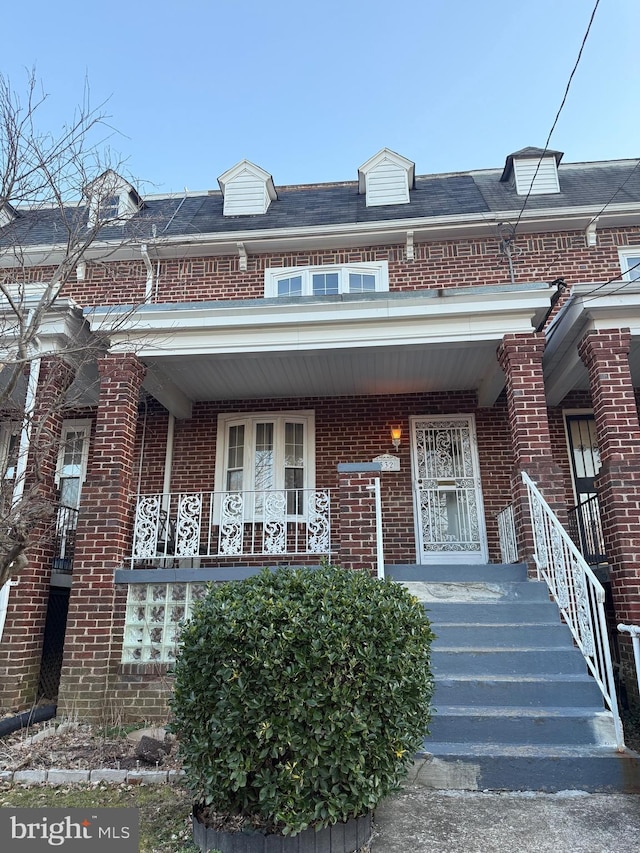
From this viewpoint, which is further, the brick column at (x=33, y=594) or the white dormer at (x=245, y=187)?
the white dormer at (x=245, y=187)

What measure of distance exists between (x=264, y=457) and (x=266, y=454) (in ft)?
0.18

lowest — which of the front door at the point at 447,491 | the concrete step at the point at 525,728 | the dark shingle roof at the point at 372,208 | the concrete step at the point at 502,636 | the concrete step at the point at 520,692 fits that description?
the concrete step at the point at 525,728

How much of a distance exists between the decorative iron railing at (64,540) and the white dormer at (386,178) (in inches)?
282

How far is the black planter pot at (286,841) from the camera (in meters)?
2.92

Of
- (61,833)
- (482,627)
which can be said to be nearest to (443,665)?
(482,627)

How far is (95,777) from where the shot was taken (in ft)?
13.5

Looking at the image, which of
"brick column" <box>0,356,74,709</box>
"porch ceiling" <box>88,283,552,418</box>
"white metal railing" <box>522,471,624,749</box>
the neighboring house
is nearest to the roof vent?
the neighboring house

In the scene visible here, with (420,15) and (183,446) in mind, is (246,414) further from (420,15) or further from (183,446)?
(420,15)

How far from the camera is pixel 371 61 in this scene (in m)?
8.14

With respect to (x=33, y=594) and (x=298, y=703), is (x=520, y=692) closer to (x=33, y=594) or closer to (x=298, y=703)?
(x=298, y=703)

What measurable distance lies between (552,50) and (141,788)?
758 cm

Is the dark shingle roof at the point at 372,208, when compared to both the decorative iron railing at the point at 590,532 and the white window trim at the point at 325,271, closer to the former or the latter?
the white window trim at the point at 325,271

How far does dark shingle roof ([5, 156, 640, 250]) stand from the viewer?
31.4ft

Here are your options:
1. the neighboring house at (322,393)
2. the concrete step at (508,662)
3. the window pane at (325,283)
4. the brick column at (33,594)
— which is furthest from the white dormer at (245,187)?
the concrete step at (508,662)
